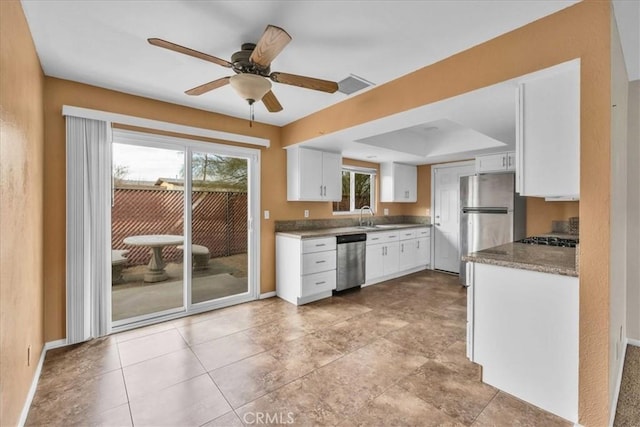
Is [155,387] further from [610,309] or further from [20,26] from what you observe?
[610,309]

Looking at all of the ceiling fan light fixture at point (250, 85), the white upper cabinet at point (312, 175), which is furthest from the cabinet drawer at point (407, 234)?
the ceiling fan light fixture at point (250, 85)

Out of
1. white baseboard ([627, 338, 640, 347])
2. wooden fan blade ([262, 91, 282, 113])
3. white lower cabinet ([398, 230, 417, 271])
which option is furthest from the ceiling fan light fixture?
white baseboard ([627, 338, 640, 347])

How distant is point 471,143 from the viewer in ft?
13.7

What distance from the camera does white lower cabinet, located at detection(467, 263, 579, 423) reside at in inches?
69.0

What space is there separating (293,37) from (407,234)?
406 centimetres

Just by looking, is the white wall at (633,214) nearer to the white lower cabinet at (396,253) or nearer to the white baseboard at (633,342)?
the white baseboard at (633,342)

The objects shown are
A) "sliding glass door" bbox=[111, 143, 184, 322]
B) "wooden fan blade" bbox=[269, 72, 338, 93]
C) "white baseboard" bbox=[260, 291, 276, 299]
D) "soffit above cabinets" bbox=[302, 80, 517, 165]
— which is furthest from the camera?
"white baseboard" bbox=[260, 291, 276, 299]

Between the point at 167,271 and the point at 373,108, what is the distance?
9.68 ft

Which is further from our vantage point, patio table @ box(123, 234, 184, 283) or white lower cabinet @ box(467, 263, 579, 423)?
patio table @ box(123, 234, 184, 283)

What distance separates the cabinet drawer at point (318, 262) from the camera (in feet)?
12.6

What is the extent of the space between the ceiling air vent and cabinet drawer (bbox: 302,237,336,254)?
6.19ft

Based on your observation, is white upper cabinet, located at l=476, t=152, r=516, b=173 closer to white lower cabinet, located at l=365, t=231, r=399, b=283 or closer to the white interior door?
the white interior door

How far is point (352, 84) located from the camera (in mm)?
2764

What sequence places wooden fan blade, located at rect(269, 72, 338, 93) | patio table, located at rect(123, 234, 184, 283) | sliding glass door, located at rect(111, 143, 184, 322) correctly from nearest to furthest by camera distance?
1. wooden fan blade, located at rect(269, 72, 338, 93)
2. sliding glass door, located at rect(111, 143, 184, 322)
3. patio table, located at rect(123, 234, 184, 283)
